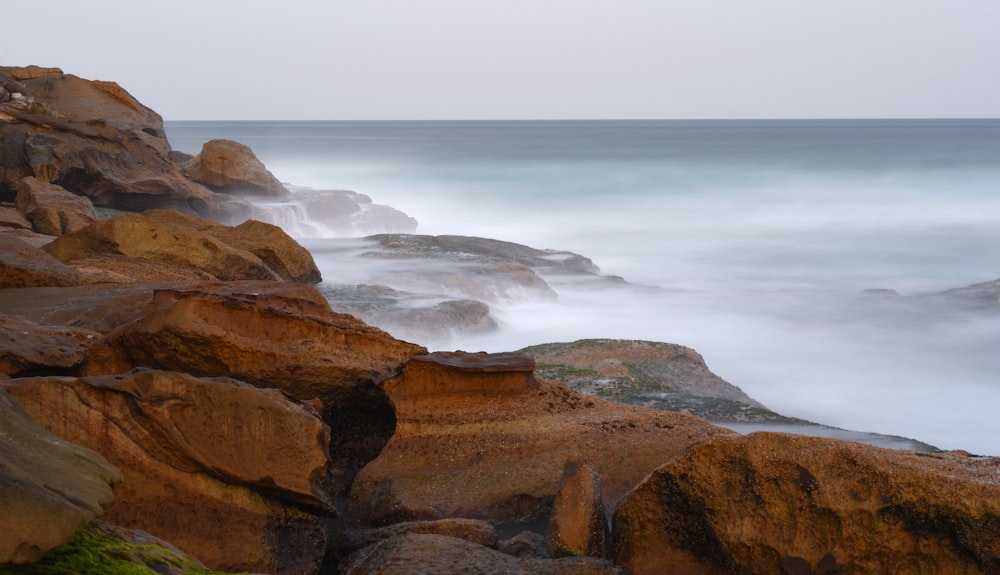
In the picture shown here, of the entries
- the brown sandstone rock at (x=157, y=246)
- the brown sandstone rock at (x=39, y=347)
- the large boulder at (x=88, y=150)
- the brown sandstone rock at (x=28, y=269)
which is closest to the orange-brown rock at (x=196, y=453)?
the brown sandstone rock at (x=39, y=347)

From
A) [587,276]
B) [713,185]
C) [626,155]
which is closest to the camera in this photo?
[587,276]

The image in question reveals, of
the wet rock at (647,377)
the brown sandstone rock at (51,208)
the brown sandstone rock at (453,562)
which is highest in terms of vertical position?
the brown sandstone rock at (51,208)

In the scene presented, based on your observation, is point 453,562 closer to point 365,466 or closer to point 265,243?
point 365,466

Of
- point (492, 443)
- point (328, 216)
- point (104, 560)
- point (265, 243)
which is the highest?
point (328, 216)

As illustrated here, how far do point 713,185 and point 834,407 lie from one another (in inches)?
1399

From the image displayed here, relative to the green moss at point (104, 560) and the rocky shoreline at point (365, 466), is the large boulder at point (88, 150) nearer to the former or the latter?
the rocky shoreline at point (365, 466)

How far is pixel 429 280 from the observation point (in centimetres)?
1398

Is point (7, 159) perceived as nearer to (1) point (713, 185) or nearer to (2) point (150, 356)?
(2) point (150, 356)

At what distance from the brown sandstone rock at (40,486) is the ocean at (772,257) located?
7.68 meters

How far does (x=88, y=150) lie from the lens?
14906 millimetres

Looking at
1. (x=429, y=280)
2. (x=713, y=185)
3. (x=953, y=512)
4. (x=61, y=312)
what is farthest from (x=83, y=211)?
(x=713, y=185)

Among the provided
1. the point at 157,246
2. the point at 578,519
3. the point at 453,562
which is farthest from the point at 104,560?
the point at 157,246

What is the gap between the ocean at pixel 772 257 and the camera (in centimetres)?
1198

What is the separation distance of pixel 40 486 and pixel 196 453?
1.35 metres
